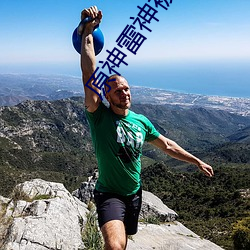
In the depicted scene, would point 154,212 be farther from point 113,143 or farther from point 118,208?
point 113,143

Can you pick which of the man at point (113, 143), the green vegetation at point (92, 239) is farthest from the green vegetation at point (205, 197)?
the man at point (113, 143)

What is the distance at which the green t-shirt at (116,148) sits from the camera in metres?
3.66

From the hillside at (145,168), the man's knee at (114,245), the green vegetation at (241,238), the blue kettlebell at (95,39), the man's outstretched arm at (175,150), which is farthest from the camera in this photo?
the hillside at (145,168)

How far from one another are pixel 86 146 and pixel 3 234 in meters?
179

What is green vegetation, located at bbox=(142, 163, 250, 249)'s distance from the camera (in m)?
35.5

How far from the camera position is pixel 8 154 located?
119 metres

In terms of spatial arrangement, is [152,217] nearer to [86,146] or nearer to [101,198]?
[101,198]

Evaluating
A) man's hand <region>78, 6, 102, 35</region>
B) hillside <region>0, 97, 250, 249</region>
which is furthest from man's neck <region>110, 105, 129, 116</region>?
hillside <region>0, 97, 250, 249</region>

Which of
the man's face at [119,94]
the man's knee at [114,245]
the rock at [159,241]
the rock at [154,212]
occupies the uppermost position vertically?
the man's face at [119,94]

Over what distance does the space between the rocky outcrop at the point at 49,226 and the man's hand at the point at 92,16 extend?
434cm

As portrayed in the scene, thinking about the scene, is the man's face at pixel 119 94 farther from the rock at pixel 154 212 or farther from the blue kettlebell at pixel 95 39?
the rock at pixel 154 212

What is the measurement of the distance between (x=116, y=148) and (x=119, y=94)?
0.68m

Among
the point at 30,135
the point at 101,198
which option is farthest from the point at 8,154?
the point at 101,198

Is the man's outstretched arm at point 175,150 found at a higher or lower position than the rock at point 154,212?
higher
